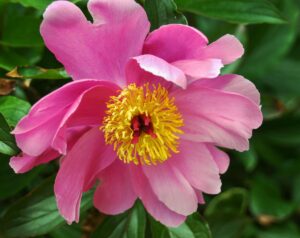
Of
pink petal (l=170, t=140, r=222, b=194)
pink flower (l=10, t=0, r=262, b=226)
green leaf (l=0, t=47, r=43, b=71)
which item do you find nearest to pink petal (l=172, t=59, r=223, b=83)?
pink flower (l=10, t=0, r=262, b=226)

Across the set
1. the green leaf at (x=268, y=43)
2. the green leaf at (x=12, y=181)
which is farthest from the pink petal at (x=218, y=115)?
the green leaf at (x=268, y=43)

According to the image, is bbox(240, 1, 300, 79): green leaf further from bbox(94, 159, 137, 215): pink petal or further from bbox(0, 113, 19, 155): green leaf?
bbox(0, 113, 19, 155): green leaf

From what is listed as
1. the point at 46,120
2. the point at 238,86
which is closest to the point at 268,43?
the point at 238,86

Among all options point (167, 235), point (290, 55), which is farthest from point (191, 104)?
point (290, 55)

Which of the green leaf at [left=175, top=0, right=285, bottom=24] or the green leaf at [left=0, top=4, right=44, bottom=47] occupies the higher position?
the green leaf at [left=175, top=0, right=285, bottom=24]

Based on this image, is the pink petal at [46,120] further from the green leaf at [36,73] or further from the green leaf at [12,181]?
the green leaf at [12,181]

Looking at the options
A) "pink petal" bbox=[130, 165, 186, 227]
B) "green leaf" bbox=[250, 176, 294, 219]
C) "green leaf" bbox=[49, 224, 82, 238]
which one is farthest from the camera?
"green leaf" bbox=[250, 176, 294, 219]

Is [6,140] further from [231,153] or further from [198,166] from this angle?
[231,153]
